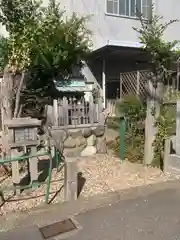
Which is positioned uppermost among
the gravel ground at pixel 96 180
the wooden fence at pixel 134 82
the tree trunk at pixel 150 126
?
the wooden fence at pixel 134 82

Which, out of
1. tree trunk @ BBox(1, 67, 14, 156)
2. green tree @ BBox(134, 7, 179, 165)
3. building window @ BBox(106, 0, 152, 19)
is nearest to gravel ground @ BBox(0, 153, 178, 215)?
green tree @ BBox(134, 7, 179, 165)

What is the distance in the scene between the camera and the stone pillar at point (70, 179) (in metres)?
3.69

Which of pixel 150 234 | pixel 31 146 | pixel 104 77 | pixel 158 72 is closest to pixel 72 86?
pixel 104 77

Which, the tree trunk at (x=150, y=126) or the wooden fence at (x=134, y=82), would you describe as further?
the wooden fence at (x=134, y=82)

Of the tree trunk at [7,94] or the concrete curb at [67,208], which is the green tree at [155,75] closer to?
the concrete curb at [67,208]

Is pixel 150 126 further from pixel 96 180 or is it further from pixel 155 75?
pixel 96 180

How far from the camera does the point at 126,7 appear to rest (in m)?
12.1

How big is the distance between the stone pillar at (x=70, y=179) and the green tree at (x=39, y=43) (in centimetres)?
321

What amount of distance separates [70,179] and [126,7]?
10695mm

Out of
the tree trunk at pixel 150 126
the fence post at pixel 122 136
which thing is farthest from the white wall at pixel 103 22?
the tree trunk at pixel 150 126

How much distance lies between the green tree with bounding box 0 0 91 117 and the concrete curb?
349 cm

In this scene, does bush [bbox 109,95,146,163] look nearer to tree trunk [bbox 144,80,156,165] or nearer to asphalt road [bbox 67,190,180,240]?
tree trunk [bbox 144,80,156,165]

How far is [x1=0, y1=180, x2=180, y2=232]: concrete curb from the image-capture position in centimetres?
322

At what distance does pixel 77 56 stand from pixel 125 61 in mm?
3570
